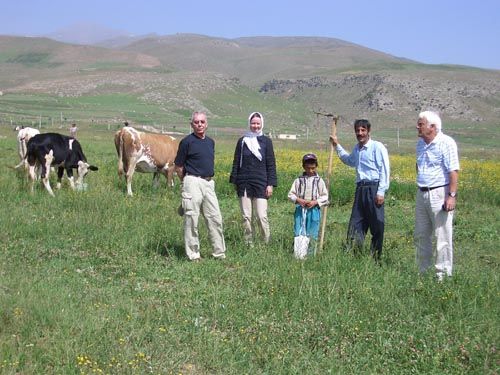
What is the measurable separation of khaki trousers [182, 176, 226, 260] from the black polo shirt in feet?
0.35

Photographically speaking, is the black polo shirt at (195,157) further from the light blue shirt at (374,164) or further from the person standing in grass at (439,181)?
the person standing in grass at (439,181)

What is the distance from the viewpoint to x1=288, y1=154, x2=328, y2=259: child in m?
8.33

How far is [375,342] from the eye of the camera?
562 centimetres

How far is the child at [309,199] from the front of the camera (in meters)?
8.33

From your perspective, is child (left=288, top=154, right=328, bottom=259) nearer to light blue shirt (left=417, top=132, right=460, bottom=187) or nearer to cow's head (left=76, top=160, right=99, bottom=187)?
light blue shirt (left=417, top=132, right=460, bottom=187)

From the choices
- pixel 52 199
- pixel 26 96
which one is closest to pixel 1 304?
pixel 52 199

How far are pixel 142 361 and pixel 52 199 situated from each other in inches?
315

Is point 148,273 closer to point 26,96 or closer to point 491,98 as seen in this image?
point 26,96

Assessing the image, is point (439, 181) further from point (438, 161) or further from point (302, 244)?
point (302, 244)

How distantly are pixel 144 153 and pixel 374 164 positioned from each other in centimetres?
875

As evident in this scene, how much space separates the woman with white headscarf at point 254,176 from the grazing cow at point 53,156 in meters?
5.99

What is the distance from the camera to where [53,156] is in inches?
572

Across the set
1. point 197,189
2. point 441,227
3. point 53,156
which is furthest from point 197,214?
point 53,156

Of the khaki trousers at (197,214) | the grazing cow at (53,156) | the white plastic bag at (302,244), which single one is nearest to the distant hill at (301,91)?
the grazing cow at (53,156)
